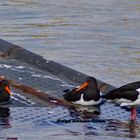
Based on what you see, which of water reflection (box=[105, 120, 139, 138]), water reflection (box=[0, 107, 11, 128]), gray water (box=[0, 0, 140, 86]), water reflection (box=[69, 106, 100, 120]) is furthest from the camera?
gray water (box=[0, 0, 140, 86])

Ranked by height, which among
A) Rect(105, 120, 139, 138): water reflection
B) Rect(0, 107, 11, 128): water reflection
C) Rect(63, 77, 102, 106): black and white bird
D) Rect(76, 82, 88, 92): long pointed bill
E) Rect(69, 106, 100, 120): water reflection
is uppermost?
Rect(76, 82, 88, 92): long pointed bill

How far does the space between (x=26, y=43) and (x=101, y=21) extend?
15.7 feet

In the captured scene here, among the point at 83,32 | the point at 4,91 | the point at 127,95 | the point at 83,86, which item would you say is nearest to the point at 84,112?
the point at 127,95

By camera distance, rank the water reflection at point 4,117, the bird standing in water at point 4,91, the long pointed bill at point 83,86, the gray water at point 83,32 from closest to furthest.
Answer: the water reflection at point 4,117 → the bird standing in water at point 4,91 → the long pointed bill at point 83,86 → the gray water at point 83,32

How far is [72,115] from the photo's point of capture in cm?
1536

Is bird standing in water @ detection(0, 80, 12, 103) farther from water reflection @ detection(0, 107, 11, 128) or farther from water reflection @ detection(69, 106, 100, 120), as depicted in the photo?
water reflection @ detection(69, 106, 100, 120)

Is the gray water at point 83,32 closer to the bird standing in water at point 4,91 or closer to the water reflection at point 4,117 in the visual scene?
the bird standing in water at point 4,91

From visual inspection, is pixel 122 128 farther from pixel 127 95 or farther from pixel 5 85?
pixel 5 85

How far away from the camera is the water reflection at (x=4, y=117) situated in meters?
14.4

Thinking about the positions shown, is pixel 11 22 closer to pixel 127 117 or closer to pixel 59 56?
pixel 59 56

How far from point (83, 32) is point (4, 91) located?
35.6ft

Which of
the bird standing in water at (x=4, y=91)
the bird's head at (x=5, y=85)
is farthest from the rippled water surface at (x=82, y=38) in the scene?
the bird's head at (x=5, y=85)

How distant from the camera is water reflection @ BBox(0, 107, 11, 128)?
1441 cm

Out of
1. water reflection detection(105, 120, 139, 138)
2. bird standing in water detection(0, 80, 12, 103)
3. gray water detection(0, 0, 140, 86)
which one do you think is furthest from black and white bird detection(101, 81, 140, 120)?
gray water detection(0, 0, 140, 86)
